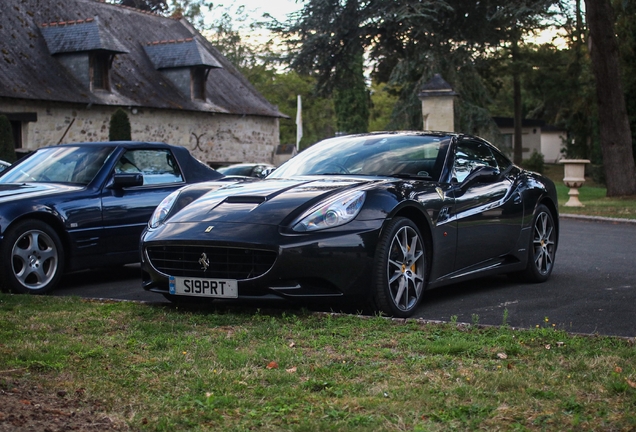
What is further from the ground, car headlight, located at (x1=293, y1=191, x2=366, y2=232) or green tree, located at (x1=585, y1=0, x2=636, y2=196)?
green tree, located at (x1=585, y1=0, x2=636, y2=196)

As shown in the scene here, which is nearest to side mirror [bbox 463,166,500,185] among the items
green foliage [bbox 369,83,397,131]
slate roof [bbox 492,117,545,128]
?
slate roof [bbox 492,117,545,128]

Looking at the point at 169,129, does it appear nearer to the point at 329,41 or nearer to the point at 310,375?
the point at 329,41

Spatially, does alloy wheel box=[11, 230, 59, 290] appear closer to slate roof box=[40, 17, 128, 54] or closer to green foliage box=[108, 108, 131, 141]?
green foliage box=[108, 108, 131, 141]

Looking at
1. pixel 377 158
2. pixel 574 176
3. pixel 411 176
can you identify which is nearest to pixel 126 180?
pixel 377 158

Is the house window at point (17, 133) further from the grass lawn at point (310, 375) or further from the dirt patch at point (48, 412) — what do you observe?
the dirt patch at point (48, 412)

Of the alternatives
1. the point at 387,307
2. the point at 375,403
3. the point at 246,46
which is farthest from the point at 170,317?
the point at 246,46

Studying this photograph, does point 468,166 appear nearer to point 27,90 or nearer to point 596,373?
point 596,373

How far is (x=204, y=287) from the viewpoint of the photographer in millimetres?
6258

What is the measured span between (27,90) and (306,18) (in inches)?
412

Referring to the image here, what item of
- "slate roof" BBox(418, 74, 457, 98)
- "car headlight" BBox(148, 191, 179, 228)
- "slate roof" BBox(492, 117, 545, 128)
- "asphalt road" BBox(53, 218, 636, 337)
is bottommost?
"asphalt road" BBox(53, 218, 636, 337)

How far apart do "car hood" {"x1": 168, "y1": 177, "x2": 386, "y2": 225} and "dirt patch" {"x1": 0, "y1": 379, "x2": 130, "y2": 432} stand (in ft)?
7.87

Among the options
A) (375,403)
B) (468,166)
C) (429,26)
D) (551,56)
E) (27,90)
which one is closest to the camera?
(375,403)

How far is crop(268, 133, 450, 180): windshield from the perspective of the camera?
7.39 m

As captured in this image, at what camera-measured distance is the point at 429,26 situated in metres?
32.5
